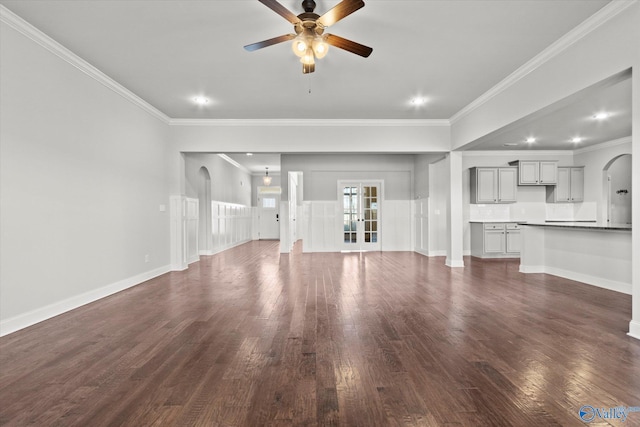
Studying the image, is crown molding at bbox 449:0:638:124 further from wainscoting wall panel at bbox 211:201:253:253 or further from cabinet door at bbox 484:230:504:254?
wainscoting wall panel at bbox 211:201:253:253

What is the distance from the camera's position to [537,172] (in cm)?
806

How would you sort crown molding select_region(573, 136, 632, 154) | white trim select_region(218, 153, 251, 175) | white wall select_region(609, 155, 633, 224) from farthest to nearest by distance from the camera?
1. white trim select_region(218, 153, 251, 175)
2. white wall select_region(609, 155, 633, 224)
3. crown molding select_region(573, 136, 632, 154)

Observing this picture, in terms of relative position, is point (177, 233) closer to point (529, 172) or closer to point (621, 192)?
point (529, 172)

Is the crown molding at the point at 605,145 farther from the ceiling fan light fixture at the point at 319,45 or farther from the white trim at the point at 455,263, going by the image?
the ceiling fan light fixture at the point at 319,45

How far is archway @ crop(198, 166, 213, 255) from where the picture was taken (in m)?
8.49

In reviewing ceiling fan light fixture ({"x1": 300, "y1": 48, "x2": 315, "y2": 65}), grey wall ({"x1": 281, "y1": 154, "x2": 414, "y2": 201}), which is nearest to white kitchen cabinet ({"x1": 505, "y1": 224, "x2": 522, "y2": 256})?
grey wall ({"x1": 281, "y1": 154, "x2": 414, "y2": 201})

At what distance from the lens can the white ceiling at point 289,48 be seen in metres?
3.00

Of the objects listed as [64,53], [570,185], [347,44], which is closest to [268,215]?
[570,185]

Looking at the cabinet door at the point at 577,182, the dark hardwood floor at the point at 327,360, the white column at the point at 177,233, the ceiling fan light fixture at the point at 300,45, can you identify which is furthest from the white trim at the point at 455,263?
the white column at the point at 177,233

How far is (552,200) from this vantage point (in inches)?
329

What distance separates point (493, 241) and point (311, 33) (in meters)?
6.58

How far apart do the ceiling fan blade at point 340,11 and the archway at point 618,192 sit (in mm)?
8119

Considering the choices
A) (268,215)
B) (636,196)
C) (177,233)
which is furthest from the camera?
(268,215)

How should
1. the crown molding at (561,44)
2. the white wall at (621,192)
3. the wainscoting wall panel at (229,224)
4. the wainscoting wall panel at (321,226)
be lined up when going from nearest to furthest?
the crown molding at (561,44)
the white wall at (621,192)
the wainscoting wall panel at (229,224)
the wainscoting wall panel at (321,226)
